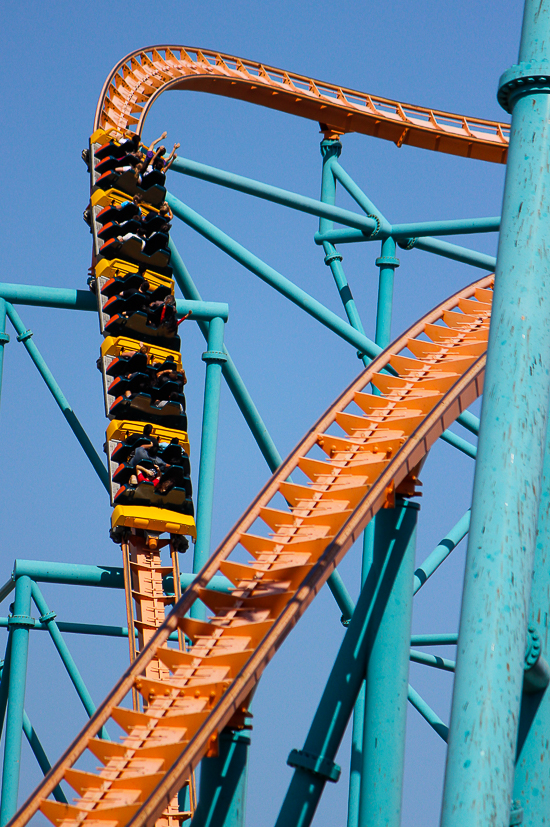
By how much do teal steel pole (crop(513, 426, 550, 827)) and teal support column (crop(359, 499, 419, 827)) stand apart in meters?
1.44

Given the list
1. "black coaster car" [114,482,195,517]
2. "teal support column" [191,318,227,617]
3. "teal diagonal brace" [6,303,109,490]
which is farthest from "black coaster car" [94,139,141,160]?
"black coaster car" [114,482,195,517]

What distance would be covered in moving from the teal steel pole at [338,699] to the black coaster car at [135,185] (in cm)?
508

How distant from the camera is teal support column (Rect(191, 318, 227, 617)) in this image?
7.43 m

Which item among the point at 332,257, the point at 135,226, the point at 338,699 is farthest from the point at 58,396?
the point at 338,699

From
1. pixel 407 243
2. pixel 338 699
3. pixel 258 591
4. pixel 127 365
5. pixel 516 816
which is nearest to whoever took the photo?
pixel 516 816

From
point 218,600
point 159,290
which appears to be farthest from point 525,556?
point 159,290

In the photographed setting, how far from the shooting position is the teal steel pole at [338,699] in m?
4.18

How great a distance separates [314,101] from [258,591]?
7655 mm

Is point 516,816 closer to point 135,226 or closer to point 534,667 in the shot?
point 534,667

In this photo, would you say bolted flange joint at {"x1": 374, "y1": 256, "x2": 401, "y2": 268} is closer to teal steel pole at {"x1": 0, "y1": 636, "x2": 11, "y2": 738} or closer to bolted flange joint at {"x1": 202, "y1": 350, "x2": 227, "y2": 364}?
bolted flange joint at {"x1": 202, "y1": 350, "x2": 227, "y2": 364}

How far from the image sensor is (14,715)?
676 cm

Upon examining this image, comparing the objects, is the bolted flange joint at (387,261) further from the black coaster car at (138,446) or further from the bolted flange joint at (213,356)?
the black coaster car at (138,446)

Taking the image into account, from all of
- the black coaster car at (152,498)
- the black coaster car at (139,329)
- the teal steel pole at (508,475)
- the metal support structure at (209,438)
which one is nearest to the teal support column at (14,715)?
the black coaster car at (152,498)

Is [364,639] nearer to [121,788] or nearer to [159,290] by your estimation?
[121,788]
